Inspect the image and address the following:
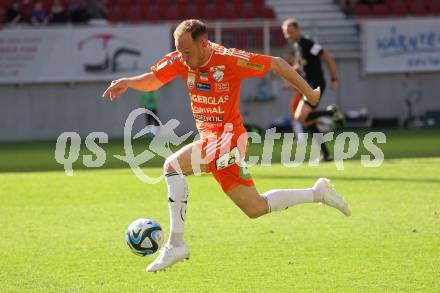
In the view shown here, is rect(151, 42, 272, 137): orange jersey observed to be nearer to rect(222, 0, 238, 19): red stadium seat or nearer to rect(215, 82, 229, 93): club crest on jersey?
rect(215, 82, 229, 93): club crest on jersey

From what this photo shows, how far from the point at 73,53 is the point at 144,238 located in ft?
59.1

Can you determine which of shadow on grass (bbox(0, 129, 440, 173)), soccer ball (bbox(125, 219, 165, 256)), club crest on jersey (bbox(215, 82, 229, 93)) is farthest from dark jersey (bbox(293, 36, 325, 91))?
soccer ball (bbox(125, 219, 165, 256))

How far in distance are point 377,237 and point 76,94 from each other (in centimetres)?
1697

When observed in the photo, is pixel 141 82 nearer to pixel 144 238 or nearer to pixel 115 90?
pixel 115 90

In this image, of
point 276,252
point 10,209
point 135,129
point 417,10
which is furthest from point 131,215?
point 417,10

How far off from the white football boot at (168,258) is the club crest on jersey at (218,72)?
1393 mm

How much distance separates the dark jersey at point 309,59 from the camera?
16484mm

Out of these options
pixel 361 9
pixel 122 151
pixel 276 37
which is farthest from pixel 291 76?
pixel 361 9

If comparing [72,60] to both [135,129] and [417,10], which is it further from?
[417,10]

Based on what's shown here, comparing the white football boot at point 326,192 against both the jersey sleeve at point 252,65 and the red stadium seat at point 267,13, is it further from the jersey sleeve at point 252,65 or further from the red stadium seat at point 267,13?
the red stadium seat at point 267,13

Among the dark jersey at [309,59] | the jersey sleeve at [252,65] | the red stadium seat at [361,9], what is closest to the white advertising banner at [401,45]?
the red stadium seat at [361,9]

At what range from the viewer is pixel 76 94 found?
82.0ft

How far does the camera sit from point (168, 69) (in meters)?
7.77

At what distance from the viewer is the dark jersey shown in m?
16.5
